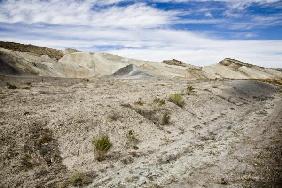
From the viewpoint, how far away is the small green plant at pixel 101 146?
14220 millimetres

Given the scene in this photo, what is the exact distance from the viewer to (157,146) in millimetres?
16453

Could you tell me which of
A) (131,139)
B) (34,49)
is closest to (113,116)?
(131,139)

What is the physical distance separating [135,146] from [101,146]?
6.62 ft

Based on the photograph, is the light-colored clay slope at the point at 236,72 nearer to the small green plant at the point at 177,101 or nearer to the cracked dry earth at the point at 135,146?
the small green plant at the point at 177,101

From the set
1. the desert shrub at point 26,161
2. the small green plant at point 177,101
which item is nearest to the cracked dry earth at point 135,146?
the desert shrub at point 26,161

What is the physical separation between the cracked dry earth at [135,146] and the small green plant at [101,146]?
26 centimetres

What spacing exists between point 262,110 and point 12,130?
2152cm

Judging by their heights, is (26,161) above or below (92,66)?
below

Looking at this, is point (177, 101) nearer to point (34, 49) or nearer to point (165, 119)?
point (165, 119)

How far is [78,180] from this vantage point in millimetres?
11828

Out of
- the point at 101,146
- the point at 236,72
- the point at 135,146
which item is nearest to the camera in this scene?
the point at 101,146

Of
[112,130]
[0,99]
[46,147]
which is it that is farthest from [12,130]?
[0,99]

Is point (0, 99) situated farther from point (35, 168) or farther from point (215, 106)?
point (215, 106)

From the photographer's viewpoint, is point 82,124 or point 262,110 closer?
point 82,124
